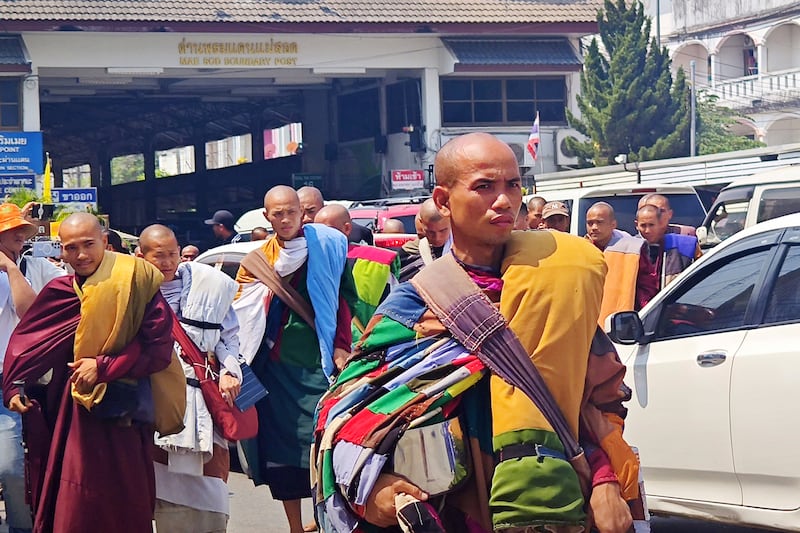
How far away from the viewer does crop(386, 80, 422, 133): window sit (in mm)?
37031

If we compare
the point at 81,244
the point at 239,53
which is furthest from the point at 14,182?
the point at 81,244

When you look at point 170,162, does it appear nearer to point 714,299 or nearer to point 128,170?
point 128,170

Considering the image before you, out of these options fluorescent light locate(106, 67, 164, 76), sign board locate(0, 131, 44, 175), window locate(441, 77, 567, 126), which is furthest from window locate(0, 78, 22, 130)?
window locate(441, 77, 567, 126)

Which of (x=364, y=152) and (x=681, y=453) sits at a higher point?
(x=364, y=152)

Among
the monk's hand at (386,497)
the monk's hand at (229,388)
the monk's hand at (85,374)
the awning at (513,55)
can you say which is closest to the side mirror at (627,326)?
the monk's hand at (229,388)

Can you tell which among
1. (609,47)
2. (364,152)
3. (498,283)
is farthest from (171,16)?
(498,283)

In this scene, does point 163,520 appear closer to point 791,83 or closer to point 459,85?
point 459,85

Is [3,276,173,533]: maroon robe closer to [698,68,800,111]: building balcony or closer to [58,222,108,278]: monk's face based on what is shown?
[58,222,108,278]: monk's face

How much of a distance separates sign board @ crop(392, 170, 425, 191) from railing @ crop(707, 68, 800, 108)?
24352 millimetres

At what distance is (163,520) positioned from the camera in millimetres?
6812

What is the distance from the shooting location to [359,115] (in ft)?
130

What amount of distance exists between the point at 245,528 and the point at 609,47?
36.5 m

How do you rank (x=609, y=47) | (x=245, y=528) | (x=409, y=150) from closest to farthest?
(x=245, y=528)
(x=409, y=150)
(x=609, y=47)

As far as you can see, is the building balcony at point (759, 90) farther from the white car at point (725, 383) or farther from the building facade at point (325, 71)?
the white car at point (725, 383)
